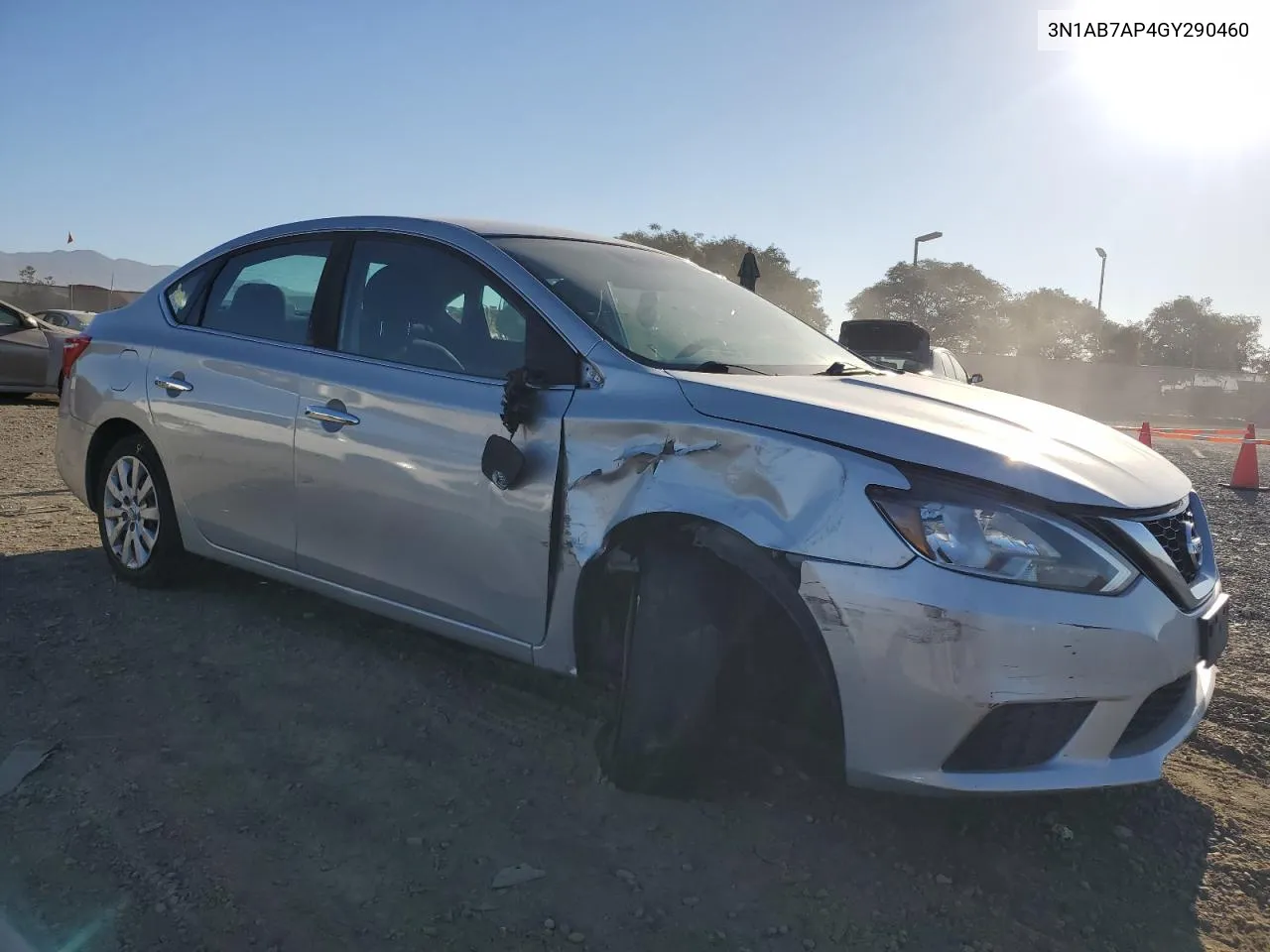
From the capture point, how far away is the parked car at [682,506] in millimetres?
2277

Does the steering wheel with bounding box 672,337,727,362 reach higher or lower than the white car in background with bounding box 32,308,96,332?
lower

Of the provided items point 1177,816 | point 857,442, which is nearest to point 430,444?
point 857,442

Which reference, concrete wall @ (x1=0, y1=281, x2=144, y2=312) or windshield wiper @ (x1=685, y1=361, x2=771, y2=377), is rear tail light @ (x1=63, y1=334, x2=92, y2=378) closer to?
windshield wiper @ (x1=685, y1=361, x2=771, y2=377)

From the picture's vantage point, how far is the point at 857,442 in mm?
2389

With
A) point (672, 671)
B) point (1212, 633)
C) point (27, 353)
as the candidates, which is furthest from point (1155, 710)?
point (27, 353)

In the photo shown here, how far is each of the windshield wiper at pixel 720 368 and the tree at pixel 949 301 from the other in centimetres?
5824

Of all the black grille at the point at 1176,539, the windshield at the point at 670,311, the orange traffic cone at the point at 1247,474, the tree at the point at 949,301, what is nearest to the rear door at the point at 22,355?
the windshield at the point at 670,311

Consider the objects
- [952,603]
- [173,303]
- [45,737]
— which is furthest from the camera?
[173,303]

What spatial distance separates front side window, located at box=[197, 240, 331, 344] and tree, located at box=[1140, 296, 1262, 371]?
72110mm

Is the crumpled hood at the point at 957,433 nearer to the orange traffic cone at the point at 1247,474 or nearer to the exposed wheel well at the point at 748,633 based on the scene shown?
the exposed wheel well at the point at 748,633

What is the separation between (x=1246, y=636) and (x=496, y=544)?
3.54m

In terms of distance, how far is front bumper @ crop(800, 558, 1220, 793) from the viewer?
2215 millimetres

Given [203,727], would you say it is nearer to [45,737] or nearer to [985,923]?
[45,737]

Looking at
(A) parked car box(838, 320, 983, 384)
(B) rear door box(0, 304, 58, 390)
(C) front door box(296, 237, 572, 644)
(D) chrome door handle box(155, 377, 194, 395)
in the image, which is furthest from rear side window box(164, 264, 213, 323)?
(B) rear door box(0, 304, 58, 390)
